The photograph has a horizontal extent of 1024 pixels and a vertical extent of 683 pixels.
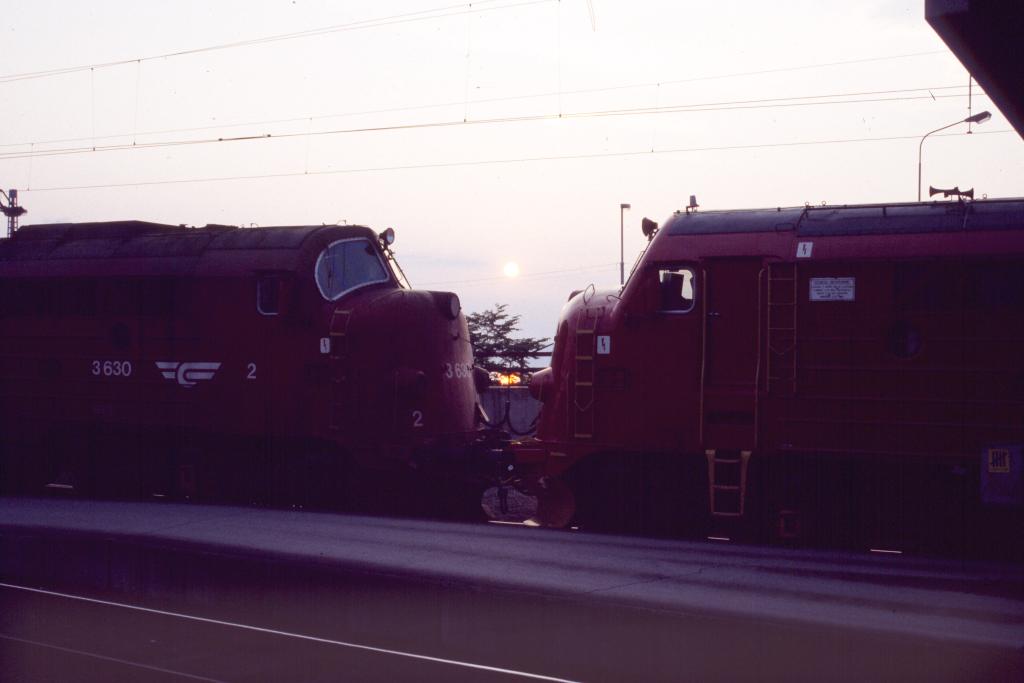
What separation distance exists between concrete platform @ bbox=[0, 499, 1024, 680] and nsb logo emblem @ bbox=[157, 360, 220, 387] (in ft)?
9.29

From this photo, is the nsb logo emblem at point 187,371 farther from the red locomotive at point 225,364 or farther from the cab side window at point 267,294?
the cab side window at point 267,294

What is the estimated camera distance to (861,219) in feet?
38.5

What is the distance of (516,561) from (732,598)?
7.36 ft

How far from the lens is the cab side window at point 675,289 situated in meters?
12.3

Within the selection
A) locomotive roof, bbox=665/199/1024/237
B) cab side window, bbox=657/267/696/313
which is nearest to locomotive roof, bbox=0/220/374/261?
cab side window, bbox=657/267/696/313

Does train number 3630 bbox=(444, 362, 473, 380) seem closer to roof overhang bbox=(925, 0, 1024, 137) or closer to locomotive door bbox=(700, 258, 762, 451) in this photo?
locomotive door bbox=(700, 258, 762, 451)

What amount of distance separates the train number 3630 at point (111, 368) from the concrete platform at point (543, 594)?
3.41 m

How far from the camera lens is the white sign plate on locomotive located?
11.4m

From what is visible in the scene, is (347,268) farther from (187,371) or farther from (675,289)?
(675,289)

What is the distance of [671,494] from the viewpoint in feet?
40.8

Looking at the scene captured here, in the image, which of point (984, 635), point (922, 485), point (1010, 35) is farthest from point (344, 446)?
point (1010, 35)

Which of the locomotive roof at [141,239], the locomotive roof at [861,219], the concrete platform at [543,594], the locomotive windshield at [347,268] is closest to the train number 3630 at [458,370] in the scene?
the locomotive windshield at [347,268]

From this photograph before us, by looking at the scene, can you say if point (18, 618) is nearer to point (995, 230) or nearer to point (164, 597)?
point (164, 597)

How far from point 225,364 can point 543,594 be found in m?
7.81
